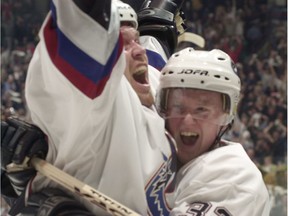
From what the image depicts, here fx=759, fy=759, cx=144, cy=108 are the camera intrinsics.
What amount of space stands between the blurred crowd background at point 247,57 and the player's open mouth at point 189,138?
2100 mm

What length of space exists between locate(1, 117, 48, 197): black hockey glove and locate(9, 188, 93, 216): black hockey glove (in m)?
0.05

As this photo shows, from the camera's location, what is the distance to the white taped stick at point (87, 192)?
133cm

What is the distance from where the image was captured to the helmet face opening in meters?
1.57

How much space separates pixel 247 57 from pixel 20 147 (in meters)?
4.47

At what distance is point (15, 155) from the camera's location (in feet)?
4.51

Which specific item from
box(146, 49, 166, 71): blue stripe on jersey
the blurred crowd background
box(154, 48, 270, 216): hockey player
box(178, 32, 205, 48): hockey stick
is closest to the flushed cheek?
box(154, 48, 270, 216): hockey player

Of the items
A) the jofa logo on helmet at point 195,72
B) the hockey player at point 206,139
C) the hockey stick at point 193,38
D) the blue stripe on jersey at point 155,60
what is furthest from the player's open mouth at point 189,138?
the hockey stick at point 193,38

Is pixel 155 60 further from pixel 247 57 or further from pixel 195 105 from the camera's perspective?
pixel 247 57

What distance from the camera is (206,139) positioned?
1.59 meters

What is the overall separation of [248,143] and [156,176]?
3.15 metres

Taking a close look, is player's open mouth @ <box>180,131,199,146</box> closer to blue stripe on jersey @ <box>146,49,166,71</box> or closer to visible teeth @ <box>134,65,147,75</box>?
visible teeth @ <box>134,65,147,75</box>

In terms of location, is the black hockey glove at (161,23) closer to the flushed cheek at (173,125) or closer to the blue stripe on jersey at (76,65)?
the flushed cheek at (173,125)

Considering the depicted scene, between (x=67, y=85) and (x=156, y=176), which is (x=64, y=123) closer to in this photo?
(x=67, y=85)

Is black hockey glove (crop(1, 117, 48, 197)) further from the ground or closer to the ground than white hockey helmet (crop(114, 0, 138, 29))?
closer to the ground
